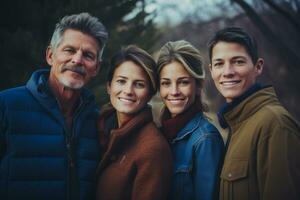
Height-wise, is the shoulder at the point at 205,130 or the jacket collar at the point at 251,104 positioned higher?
the jacket collar at the point at 251,104

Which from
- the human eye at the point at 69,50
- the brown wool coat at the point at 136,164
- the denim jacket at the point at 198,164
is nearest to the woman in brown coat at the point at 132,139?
the brown wool coat at the point at 136,164

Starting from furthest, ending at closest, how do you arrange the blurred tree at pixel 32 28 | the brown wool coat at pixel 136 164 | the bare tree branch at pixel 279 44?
the bare tree branch at pixel 279 44 → the blurred tree at pixel 32 28 → the brown wool coat at pixel 136 164

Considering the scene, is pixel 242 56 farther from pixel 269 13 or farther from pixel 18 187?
pixel 269 13

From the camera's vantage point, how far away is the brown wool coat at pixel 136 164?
113 inches

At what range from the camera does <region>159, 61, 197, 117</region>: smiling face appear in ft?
10.6

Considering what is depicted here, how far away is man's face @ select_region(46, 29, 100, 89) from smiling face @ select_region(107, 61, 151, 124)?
28 cm

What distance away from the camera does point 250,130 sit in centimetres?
280

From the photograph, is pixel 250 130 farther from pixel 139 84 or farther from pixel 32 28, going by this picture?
pixel 32 28

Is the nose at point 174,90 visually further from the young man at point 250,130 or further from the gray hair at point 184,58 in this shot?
the young man at point 250,130

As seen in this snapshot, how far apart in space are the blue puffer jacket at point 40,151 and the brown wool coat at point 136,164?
0.15 metres

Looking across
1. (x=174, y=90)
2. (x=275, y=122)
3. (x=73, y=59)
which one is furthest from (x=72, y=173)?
(x=275, y=122)

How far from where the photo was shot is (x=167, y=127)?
326 cm

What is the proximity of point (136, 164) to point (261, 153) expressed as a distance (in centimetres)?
91

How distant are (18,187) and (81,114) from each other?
740mm
